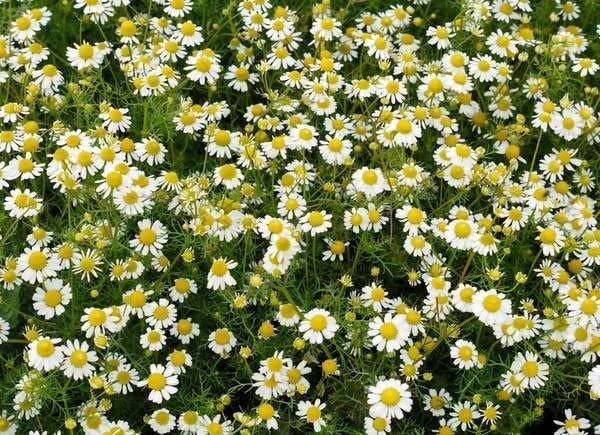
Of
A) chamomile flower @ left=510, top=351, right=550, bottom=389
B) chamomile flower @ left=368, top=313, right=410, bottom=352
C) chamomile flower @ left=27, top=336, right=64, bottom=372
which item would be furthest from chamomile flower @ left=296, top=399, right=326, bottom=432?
chamomile flower @ left=27, top=336, right=64, bottom=372

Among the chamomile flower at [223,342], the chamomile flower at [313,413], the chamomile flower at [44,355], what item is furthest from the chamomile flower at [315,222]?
the chamomile flower at [44,355]

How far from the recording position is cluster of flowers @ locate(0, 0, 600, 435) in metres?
3.25

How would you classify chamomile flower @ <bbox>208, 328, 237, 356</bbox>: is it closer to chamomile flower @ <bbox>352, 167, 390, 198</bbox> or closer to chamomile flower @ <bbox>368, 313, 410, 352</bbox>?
chamomile flower @ <bbox>368, 313, 410, 352</bbox>

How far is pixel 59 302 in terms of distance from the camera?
328 centimetres

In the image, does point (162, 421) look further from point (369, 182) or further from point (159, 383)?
point (369, 182)

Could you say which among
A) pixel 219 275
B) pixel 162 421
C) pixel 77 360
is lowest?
pixel 162 421

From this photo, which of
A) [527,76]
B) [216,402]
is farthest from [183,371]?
[527,76]

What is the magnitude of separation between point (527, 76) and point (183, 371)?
94.6 inches

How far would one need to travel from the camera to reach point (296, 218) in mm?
3570

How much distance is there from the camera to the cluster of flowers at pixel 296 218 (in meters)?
3.25

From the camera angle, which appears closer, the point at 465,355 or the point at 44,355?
the point at 44,355

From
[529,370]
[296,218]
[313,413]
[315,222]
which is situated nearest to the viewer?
[313,413]

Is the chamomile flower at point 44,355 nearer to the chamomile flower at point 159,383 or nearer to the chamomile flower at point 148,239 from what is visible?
the chamomile flower at point 159,383

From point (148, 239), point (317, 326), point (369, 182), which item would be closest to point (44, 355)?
point (148, 239)
